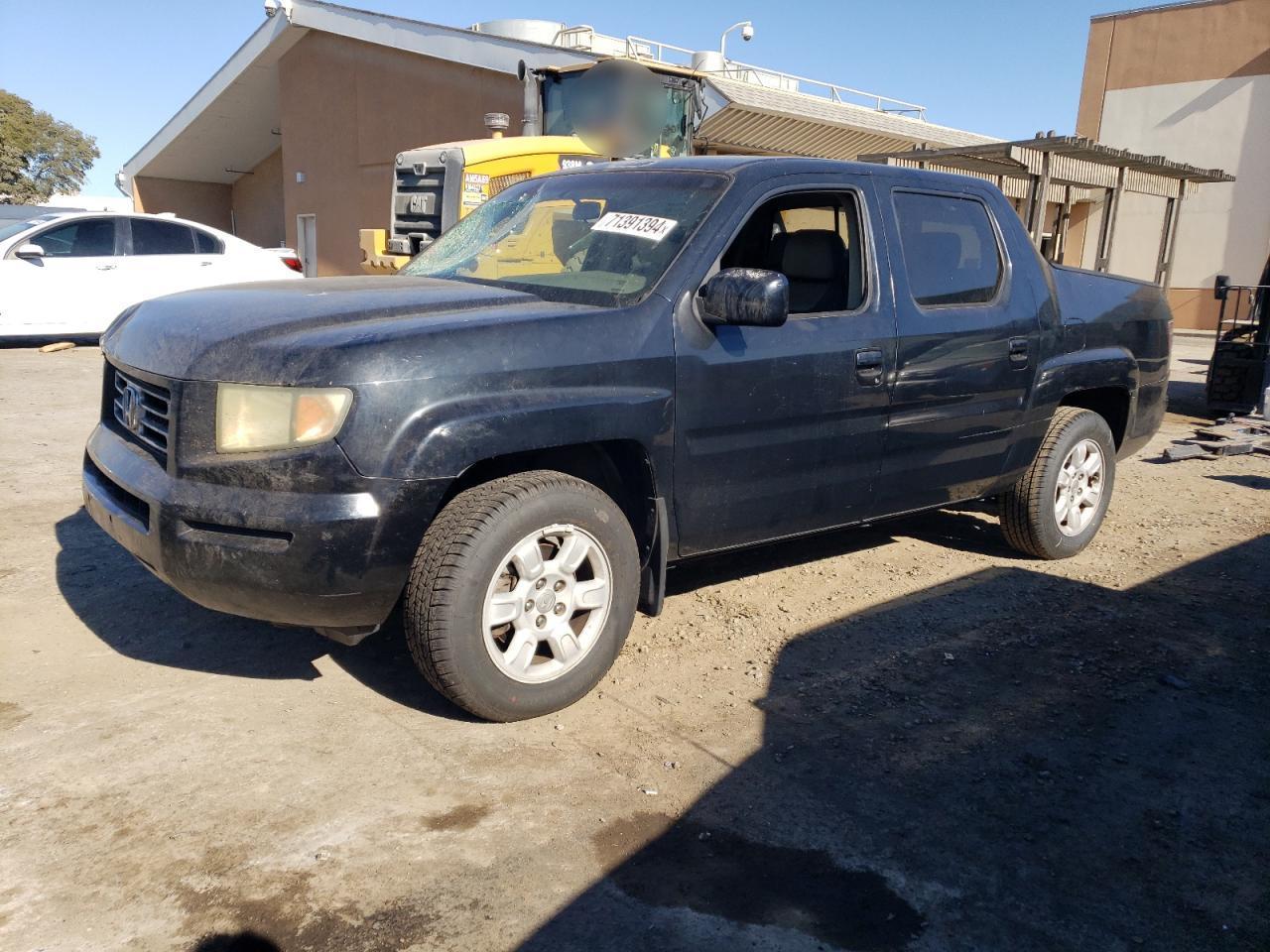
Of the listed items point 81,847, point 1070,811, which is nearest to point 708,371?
point 1070,811

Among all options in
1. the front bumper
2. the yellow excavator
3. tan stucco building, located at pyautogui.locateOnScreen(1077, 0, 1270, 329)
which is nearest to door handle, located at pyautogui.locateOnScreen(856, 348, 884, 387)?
the front bumper

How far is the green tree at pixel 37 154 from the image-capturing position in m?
45.0

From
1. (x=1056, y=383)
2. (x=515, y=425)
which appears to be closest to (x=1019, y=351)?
(x=1056, y=383)

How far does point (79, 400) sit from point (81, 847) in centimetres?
753

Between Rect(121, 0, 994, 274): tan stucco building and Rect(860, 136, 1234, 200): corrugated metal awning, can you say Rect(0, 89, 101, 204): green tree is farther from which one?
Rect(860, 136, 1234, 200): corrugated metal awning

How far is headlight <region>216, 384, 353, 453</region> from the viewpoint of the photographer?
3041 mm

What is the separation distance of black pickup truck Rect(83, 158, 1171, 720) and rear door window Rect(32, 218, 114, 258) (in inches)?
389

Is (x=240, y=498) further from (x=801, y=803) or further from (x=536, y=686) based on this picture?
(x=801, y=803)

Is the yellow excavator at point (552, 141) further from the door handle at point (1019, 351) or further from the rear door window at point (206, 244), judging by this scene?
the door handle at point (1019, 351)

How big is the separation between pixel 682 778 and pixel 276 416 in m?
1.66

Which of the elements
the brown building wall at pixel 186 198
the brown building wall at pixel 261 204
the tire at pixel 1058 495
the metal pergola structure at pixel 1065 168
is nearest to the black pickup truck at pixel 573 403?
the tire at pixel 1058 495

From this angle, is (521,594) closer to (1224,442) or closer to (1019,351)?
(1019,351)

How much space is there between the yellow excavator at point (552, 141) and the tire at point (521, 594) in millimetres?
8858

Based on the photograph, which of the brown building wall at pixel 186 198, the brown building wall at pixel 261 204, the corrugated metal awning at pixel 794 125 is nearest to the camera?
the corrugated metal awning at pixel 794 125
